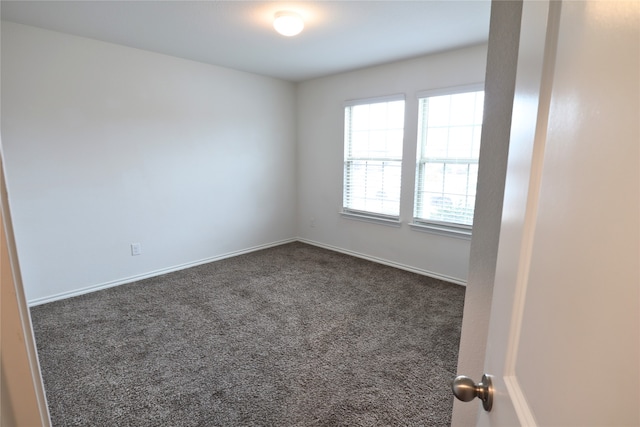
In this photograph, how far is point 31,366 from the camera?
0.54m

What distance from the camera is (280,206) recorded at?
503 centimetres

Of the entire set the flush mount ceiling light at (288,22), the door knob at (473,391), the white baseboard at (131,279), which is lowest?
the white baseboard at (131,279)

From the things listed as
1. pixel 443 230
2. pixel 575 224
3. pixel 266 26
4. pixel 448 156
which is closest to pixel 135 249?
pixel 266 26

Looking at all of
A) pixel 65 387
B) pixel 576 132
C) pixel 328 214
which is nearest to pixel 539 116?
pixel 576 132

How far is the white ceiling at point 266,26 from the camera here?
7.86 feet

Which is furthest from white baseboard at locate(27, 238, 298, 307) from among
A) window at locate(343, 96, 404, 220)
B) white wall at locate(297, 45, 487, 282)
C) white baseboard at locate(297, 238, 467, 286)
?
window at locate(343, 96, 404, 220)

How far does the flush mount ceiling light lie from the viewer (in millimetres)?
2488

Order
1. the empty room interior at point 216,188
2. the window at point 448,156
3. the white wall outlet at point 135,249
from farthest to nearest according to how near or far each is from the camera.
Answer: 1. the white wall outlet at point 135,249
2. the window at point 448,156
3. the empty room interior at point 216,188

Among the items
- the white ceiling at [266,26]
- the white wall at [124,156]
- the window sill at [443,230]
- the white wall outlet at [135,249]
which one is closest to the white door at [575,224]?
the white ceiling at [266,26]

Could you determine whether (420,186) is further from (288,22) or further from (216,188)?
(216,188)

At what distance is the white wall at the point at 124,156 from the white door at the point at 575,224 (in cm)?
370

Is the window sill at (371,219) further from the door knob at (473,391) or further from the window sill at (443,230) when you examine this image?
the door knob at (473,391)

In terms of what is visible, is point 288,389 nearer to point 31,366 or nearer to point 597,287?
point 31,366

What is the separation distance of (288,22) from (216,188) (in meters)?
2.34
